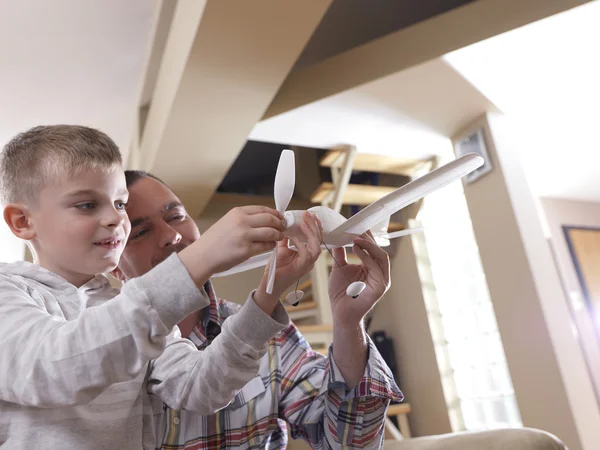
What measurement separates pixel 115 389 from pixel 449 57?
2129mm

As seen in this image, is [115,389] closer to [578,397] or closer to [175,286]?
[175,286]

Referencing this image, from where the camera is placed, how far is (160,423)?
0.84 m

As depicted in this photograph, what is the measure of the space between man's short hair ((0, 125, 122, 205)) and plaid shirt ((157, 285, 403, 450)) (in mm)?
438

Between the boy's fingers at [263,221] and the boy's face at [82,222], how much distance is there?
0.23 metres

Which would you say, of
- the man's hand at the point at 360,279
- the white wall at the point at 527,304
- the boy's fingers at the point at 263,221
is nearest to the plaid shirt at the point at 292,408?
the man's hand at the point at 360,279

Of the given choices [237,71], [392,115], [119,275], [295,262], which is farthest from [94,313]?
[392,115]

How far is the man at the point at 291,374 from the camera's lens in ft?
2.93

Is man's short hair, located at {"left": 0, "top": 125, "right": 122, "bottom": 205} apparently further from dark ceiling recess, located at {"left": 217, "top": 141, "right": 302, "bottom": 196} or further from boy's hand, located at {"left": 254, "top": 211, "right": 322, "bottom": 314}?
dark ceiling recess, located at {"left": 217, "top": 141, "right": 302, "bottom": 196}

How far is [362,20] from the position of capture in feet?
11.0

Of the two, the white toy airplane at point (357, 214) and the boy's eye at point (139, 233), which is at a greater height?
the boy's eye at point (139, 233)


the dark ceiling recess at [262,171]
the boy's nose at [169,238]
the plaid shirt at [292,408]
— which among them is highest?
the dark ceiling recess at [262,171]

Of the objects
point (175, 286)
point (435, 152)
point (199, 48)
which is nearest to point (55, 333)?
point (175, 286)

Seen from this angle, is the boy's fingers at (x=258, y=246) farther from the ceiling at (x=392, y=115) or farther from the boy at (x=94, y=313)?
the ceiling at (x=392, y=115)

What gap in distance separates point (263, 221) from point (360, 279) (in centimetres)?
37
